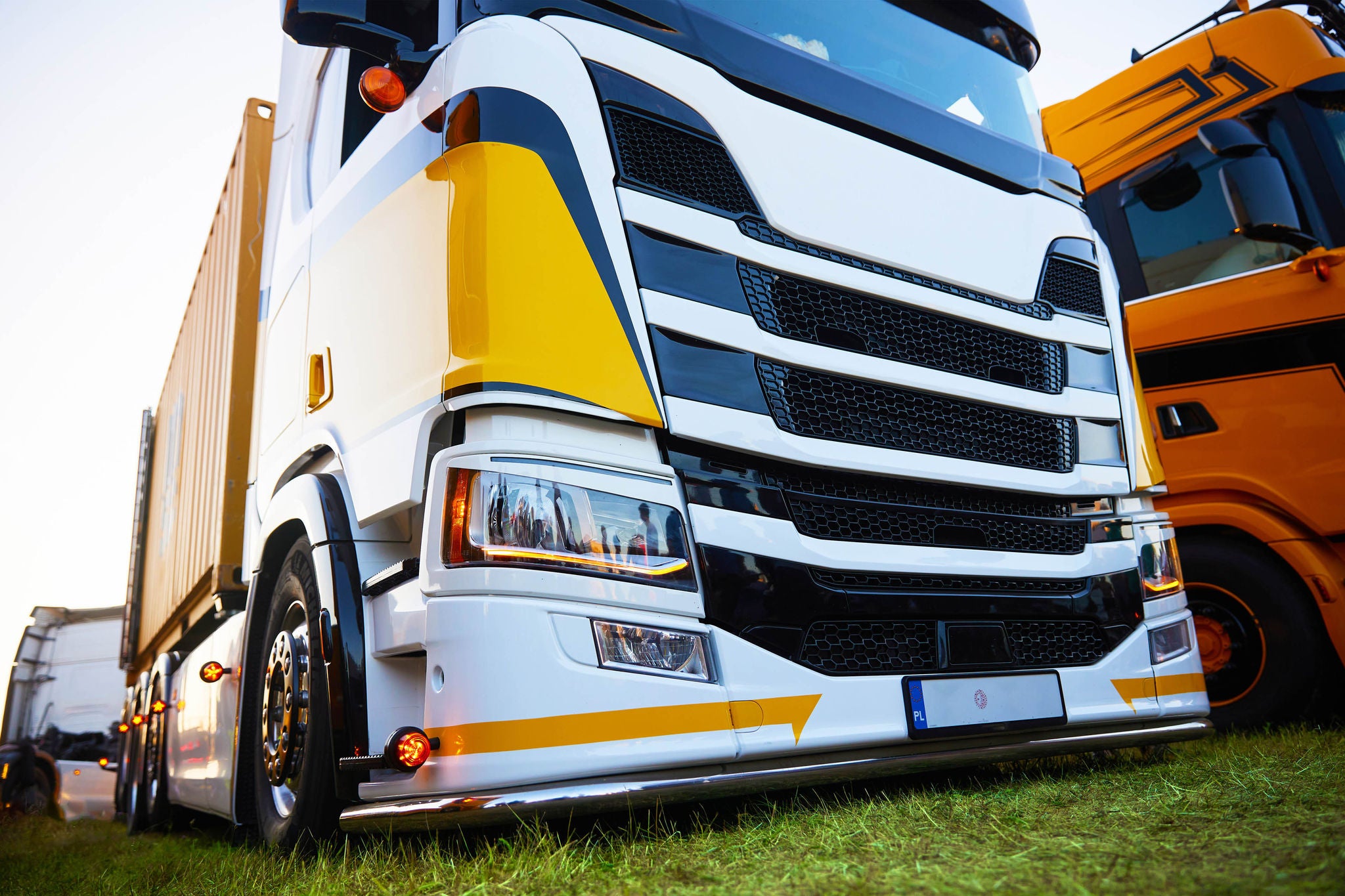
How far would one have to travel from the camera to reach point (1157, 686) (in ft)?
9.71

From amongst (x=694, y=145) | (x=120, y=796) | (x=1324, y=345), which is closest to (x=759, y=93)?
(x=694, y=145)

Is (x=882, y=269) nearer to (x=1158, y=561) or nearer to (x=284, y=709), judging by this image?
(x=1158, y=561)

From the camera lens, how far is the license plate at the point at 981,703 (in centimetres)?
242

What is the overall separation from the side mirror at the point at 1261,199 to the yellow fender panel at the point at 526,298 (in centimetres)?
259

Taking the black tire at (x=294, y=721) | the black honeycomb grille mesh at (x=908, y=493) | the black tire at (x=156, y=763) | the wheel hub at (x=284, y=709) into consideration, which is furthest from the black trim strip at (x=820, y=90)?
the black tire at (x=156, y=763)

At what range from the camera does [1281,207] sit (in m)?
3.46

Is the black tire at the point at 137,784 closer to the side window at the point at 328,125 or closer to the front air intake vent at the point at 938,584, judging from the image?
the side window at the point at 328,125

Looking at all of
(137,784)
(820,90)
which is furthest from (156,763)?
(820,90)

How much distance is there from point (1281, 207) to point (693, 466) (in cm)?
262

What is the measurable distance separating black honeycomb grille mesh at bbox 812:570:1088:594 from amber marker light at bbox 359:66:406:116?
1.69 meters

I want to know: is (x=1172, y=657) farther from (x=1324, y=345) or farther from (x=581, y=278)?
(x=581, y=278)

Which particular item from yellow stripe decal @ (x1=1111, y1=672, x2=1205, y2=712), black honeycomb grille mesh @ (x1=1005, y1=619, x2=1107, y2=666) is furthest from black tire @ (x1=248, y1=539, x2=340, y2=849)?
yellow stripe decal @ (x1=1111, y1=672, x2=1205, y2=712)

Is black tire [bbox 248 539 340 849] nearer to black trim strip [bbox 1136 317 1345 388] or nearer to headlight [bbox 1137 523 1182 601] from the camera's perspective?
headlight [bbox 1137 523 1182 601]

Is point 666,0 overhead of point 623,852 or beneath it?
overhead
